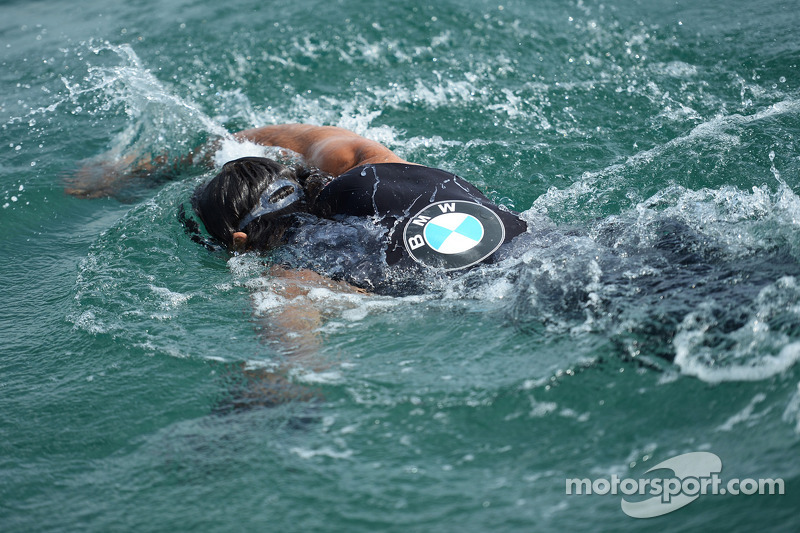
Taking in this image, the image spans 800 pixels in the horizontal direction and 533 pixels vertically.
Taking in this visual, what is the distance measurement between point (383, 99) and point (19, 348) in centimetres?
363

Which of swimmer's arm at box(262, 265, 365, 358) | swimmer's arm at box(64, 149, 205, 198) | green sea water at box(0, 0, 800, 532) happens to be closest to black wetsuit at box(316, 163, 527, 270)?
green sea water at box(0, 0, 800, 532)

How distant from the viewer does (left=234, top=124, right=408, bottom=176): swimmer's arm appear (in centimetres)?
425

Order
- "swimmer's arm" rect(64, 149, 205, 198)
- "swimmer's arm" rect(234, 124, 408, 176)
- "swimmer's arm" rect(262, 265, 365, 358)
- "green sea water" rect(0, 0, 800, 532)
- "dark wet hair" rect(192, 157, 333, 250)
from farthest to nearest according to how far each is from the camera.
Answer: "swimmer's arm" rect(64, 149, 205, 198) < "swimmer's arm" rect(234, 124, 408, 176) < "dark wet hair" rect(192, 157, 333, 250) < "swimmer's arm" rect(262, 265, 365, 358) < "green sea water" rect(0, 0, 800, 532)

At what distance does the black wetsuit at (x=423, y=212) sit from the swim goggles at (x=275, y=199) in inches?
6.7

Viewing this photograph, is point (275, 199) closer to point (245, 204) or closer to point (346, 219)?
point (245, 204)

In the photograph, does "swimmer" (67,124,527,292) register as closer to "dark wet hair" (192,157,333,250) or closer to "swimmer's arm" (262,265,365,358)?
"dark wet hair" (192,157,333,250)

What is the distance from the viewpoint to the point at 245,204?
384 cm

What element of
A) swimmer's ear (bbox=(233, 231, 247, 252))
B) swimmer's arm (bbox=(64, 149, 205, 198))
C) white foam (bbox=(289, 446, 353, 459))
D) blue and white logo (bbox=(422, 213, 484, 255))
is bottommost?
white foam (bbox=(289, 446, 353, 459))

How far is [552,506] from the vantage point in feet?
8.30

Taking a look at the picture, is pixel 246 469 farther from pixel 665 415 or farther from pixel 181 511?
pixel 665 415

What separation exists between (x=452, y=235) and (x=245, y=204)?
3.82 ft

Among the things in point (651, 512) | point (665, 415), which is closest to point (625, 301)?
point (665, 415)

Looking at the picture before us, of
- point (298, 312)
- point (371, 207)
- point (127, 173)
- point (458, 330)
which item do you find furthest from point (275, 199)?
point (127, 173)

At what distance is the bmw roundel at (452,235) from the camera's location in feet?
11.5
